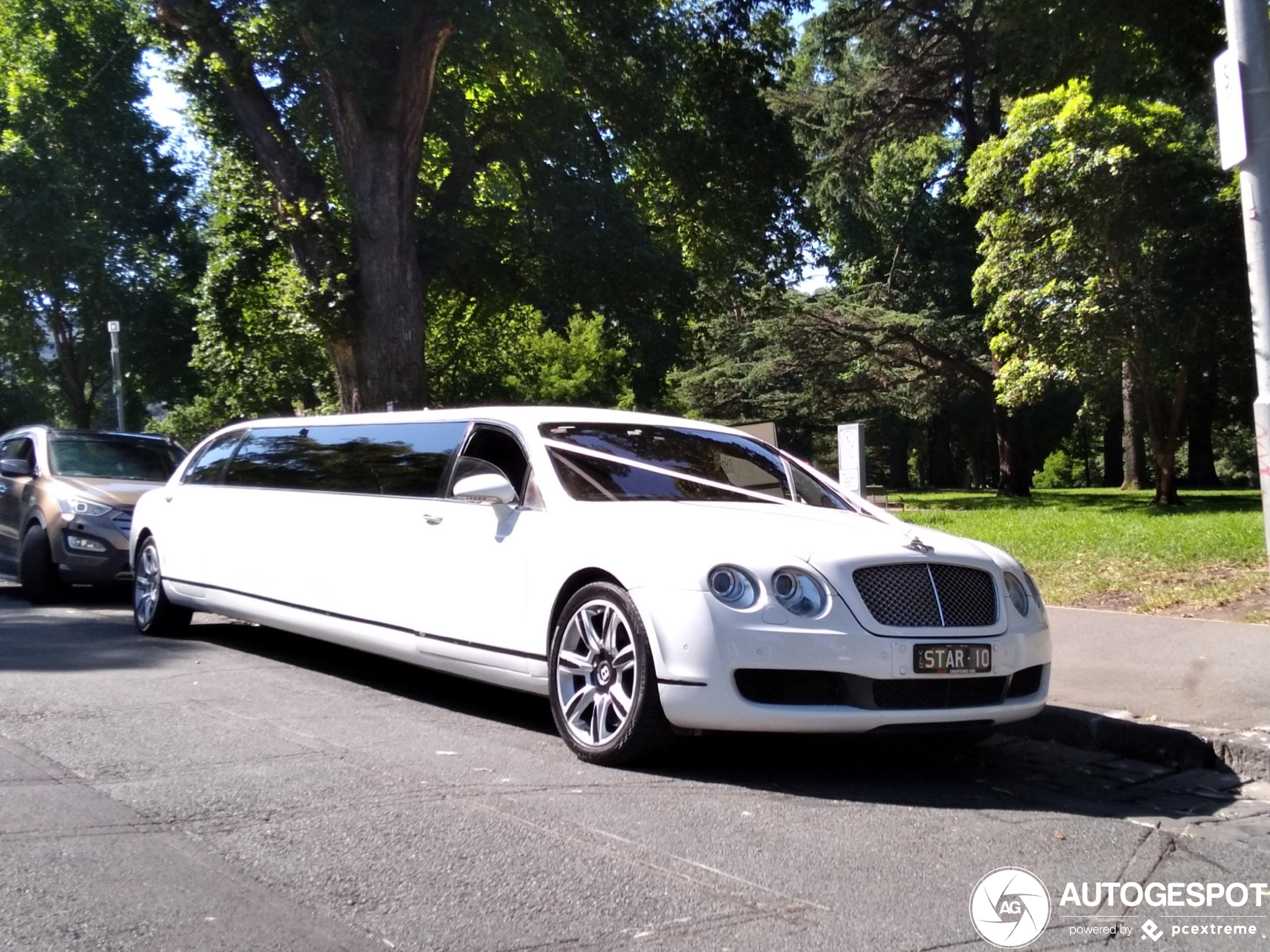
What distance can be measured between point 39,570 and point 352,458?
5.36m

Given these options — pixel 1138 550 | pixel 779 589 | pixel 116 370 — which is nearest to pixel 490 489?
pixel 779 589

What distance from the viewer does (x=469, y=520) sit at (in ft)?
22.0

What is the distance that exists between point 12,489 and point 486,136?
9520 mm

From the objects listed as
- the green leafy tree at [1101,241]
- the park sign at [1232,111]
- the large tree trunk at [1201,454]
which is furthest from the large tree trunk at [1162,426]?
the large tree trunk at [1201,454]

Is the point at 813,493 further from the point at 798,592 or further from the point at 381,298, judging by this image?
the point at 381,298

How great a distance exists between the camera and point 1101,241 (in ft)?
69.7

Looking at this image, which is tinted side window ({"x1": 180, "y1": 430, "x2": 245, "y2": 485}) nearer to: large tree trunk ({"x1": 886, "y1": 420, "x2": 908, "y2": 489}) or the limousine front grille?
the limousine front grille

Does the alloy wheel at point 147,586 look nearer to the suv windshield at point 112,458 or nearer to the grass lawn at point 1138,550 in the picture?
the suv windshield at point 112,458

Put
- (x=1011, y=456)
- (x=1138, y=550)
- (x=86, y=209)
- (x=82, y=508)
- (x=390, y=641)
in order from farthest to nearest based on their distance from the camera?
(x=1011, y=456), (x=86, y=209), (x=1138, y=550), (x=82, y=508), (x=390, y=641)

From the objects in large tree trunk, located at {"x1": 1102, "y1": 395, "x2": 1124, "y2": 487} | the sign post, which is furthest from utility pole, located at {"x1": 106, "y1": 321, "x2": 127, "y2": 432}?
large tree trunk, located at {"x1": 1102, "y1": 395, "x2": 1124, "y2": 487}

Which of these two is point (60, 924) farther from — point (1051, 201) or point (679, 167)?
point (1051, 201)

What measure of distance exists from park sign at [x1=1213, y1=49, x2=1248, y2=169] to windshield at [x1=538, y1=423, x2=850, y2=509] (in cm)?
253

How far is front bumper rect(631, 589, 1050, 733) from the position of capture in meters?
5.28

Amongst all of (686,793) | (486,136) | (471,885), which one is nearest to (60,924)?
(471,885)
